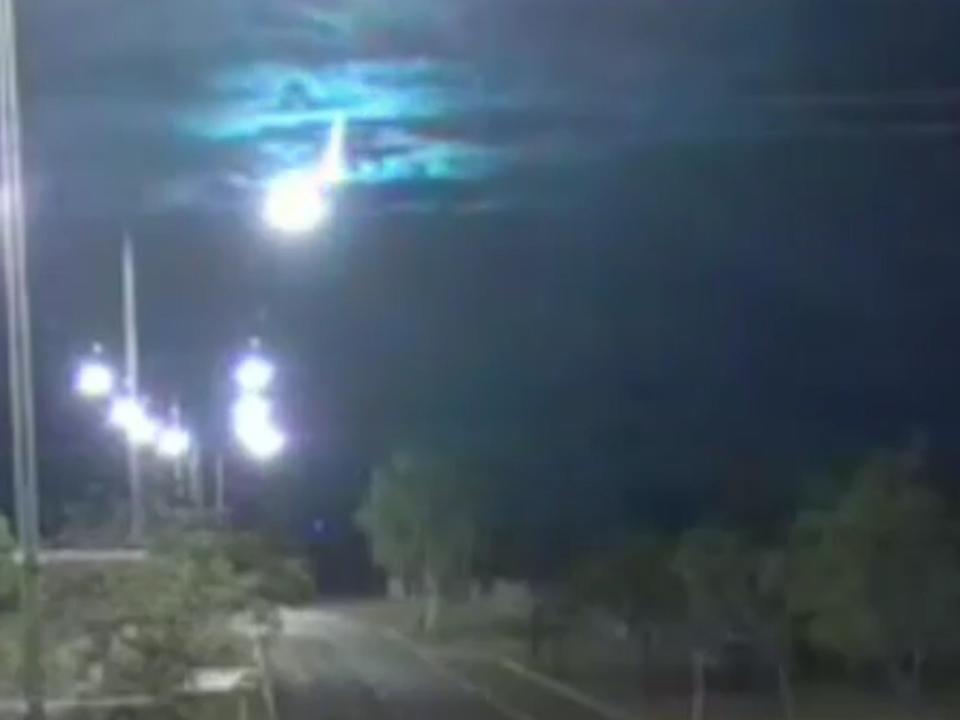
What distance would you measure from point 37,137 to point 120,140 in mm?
920

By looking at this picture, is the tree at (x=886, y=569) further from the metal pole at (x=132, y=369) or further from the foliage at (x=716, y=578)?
the metal pole at (x=132, y=369)

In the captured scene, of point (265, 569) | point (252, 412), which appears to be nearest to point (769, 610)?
point (252, 412)

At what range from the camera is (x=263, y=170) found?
73.3ft

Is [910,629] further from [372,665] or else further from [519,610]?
[519,610]

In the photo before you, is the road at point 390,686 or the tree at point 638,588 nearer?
the road at point 390,686

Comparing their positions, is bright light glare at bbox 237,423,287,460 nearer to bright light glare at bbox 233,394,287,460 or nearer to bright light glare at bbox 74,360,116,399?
bright light glare at bbox 233,394,287,460

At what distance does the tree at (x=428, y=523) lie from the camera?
68.0 meters

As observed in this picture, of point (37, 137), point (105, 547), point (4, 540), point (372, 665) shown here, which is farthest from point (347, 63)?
point (372, 665)

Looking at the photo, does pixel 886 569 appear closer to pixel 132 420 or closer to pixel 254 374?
pixel 254 374

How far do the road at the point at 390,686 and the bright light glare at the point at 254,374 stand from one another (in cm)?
429

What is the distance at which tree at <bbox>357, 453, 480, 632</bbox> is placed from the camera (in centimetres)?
6800

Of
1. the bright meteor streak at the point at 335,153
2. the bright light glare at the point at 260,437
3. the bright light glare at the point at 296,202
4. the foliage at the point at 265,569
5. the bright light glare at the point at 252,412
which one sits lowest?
the foliage at the point at 265,569

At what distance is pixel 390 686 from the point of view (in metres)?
44.0

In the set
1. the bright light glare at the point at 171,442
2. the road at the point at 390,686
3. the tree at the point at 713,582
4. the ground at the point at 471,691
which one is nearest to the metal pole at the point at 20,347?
the road at the point at 390,686
